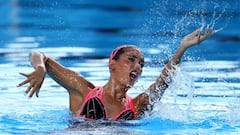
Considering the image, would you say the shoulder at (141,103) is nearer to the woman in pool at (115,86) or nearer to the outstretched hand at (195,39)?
the woman in pool at (115,86)

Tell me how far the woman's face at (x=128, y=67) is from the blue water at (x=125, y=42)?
0.32m

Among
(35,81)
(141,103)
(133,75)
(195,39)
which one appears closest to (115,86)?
(133,75)

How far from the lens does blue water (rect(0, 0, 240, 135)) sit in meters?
5.07

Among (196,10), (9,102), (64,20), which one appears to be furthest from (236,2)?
(9,102)

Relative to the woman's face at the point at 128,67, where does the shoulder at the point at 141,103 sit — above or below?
below

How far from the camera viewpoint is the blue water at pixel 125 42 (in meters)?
5.07

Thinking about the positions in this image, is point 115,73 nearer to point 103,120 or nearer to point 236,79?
point 103,120

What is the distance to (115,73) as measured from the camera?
15.5 feet

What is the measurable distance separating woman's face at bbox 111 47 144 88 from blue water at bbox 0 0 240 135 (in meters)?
0.32

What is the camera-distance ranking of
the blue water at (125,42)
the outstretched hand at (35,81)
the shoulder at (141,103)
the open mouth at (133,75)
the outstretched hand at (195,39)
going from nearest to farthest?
the outstretched hand at (35,81) → the outstretched hand at (195,39) → the open mouth at (133,75) → the shoulder at (141,103) → the blue water at (125,42)

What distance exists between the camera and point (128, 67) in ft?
15.3

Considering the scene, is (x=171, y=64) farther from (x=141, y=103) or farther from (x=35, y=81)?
(x=35, y=81)

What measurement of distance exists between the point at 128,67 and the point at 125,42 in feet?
17.3

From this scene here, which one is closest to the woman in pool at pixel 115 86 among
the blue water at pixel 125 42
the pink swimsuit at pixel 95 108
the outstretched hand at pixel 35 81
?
the pink swimsuit at pixel 95 108
